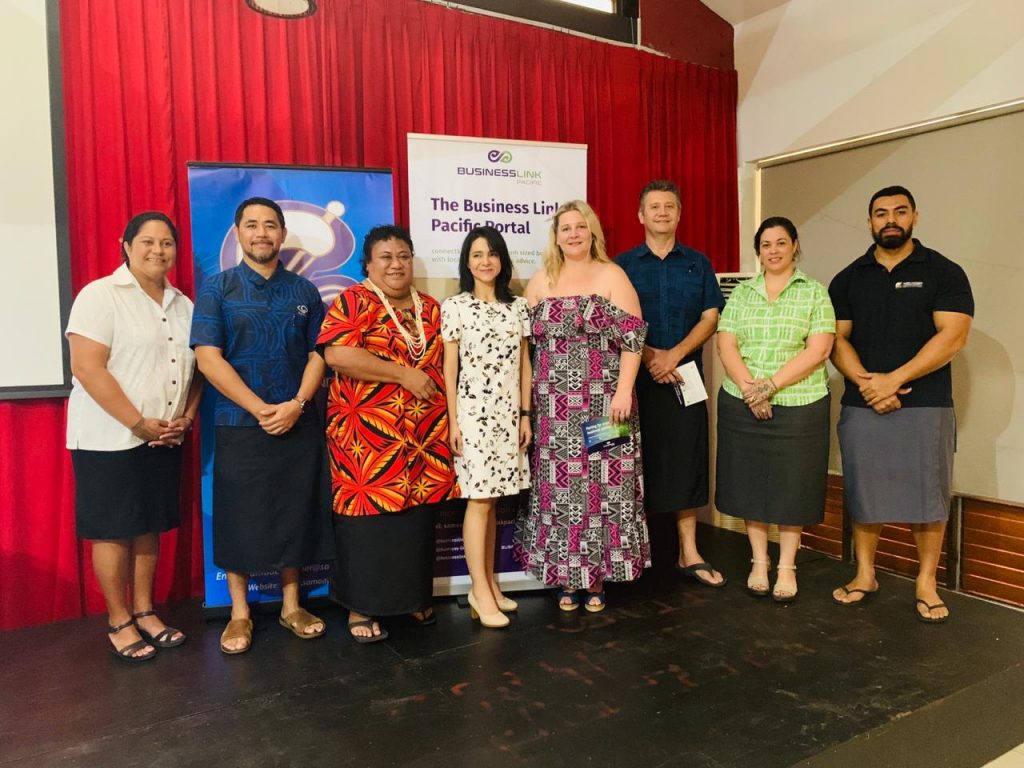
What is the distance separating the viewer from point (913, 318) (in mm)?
2793

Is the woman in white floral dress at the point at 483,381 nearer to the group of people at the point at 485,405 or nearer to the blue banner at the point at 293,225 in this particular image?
the group of people at the point at 485,405

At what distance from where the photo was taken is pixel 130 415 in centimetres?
243

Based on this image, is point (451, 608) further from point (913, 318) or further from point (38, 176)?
point (38, 176)

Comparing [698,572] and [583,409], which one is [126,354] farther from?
[698,572]

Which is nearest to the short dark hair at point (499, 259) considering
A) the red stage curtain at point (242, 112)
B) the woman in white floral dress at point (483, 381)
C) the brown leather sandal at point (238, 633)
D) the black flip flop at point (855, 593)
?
the woman in white floral dress at point (483, 381)

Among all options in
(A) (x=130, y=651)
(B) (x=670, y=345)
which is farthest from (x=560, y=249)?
(A) (x=130, y=651)

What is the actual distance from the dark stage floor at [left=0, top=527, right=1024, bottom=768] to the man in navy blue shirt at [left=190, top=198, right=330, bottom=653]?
39 centimetres

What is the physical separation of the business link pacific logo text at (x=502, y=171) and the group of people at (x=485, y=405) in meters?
0.53

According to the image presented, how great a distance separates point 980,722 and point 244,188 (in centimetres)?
328

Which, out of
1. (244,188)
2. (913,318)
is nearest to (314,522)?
(244,188)

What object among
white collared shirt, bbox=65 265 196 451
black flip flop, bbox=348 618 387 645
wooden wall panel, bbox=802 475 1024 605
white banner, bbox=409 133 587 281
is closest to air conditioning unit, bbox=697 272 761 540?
wooden wall panel, bbox=802 475 1024 605

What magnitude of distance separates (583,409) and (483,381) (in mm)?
414

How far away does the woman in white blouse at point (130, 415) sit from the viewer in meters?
2.44

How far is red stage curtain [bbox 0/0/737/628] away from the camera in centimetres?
289
